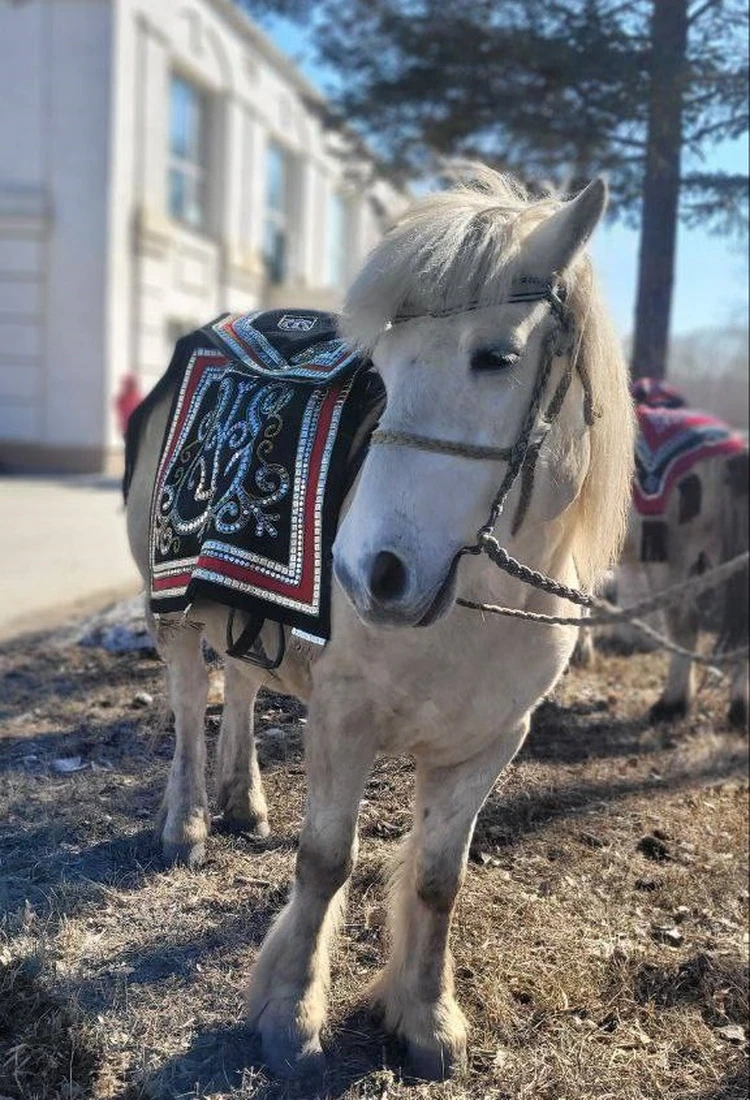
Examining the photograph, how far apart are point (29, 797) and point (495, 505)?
6.68 ft

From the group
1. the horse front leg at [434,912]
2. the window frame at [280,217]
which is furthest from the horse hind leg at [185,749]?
the window frame at [280,217]

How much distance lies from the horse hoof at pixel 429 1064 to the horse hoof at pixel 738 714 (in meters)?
3.04

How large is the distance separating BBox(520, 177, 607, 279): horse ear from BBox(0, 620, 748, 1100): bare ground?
1.35 meters

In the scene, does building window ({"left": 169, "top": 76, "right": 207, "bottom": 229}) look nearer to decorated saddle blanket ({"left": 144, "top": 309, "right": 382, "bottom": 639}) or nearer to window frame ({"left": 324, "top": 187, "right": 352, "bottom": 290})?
window frame ({"left": 324, "top": 187, "right": 352, "bottom": 290})

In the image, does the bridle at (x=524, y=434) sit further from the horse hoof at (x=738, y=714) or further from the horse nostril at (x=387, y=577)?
the horse hoof at (x=738, y=714)

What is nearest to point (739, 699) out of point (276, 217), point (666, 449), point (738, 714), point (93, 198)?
point (738, 714)

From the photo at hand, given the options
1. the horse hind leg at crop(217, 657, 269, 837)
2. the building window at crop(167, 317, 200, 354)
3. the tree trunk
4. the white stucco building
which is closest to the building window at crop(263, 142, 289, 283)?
the white stucco building

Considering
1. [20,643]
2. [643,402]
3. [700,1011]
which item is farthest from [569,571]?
[20,643]

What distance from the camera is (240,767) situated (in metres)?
2.88

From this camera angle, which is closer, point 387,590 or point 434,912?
point 387,590

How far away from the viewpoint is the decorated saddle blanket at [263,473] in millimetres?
2135

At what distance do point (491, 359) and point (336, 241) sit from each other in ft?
84.6

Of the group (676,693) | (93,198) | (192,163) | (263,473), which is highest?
(192,163)

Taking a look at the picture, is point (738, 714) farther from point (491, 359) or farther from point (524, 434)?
point (491, 359)
